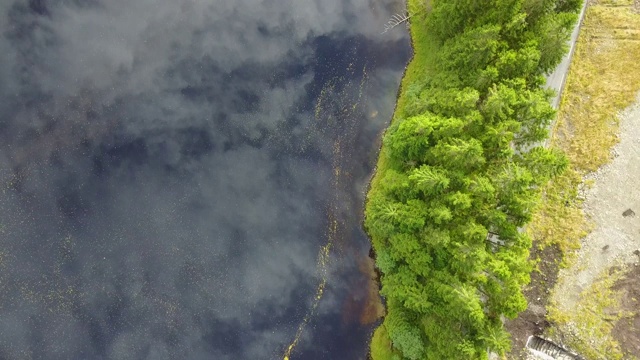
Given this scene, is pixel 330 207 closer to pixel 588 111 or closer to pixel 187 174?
pixel 187 174

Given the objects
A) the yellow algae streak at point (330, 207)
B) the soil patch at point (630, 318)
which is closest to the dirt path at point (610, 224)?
the soil patch at point (630, 318)

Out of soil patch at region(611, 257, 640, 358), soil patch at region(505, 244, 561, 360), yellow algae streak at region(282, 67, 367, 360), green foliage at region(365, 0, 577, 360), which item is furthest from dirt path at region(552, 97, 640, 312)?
yellow algae streak at region(282, 67, 367, 360)

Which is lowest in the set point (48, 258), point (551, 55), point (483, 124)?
point (48, 258)

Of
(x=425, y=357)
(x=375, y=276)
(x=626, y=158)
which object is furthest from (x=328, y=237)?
(x=626, y=158)

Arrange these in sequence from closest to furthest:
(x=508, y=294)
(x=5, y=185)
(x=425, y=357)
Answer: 1. (x=508, y=294)
2. (x=425, y=357)
3. (x=5, y=185)

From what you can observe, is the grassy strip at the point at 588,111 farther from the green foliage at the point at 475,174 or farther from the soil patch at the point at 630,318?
the green foliage at the point at 475,174

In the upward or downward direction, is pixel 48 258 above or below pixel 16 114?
below

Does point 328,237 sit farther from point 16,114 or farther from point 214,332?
point 16,114
